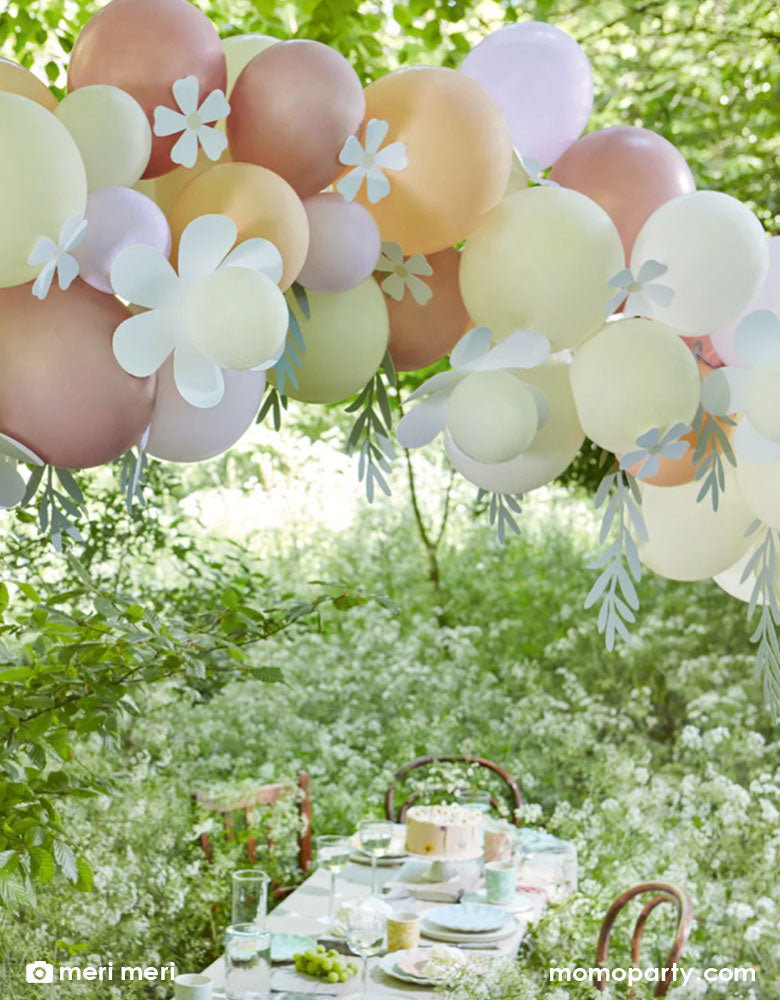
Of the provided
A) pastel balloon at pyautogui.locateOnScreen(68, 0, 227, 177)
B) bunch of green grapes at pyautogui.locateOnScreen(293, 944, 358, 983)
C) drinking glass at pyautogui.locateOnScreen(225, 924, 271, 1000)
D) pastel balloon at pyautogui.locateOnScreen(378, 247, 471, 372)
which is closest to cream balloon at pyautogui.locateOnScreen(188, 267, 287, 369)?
pastel balloon at pyautogui.locateOnScreen(68, 0, 227, 177)

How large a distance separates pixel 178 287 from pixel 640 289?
26 cm

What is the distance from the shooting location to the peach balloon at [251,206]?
519 mm

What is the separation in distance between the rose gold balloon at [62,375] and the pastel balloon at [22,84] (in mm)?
87

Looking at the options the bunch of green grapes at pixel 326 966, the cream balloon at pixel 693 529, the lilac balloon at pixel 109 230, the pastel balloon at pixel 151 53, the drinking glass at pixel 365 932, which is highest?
the pastel balloon at pixel 151 53

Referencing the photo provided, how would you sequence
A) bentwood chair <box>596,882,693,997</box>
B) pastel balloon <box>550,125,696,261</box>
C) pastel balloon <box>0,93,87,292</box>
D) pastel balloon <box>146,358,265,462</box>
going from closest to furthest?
pastel balloon <box>0,93,87,292</box>
pastel balloon <box>146,358,265,462</box>
pastel balloon <box>550,125,696,261</box>
bentwood chair <box>596,882,693,997</box>

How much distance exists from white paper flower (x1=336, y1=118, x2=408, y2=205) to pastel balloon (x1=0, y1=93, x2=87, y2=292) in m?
0.14

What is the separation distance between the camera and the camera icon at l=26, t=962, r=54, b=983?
199 cm

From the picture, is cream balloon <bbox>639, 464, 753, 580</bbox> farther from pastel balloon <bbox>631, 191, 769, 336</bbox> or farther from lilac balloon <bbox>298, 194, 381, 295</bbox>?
lilac balloon <bbox>298, 194, 381, 295</bbox>

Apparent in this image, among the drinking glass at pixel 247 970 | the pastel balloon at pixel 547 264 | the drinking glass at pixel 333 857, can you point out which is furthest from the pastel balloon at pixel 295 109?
the drinking glass at pixel 333 857

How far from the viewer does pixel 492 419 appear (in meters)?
0.57

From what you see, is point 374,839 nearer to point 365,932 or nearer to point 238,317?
point 365,932

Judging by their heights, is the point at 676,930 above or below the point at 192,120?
below

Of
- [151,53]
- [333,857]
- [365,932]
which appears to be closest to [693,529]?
[151,53]

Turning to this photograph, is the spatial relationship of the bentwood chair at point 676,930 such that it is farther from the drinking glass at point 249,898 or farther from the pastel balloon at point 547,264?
the pastel balloon at point 547,264
